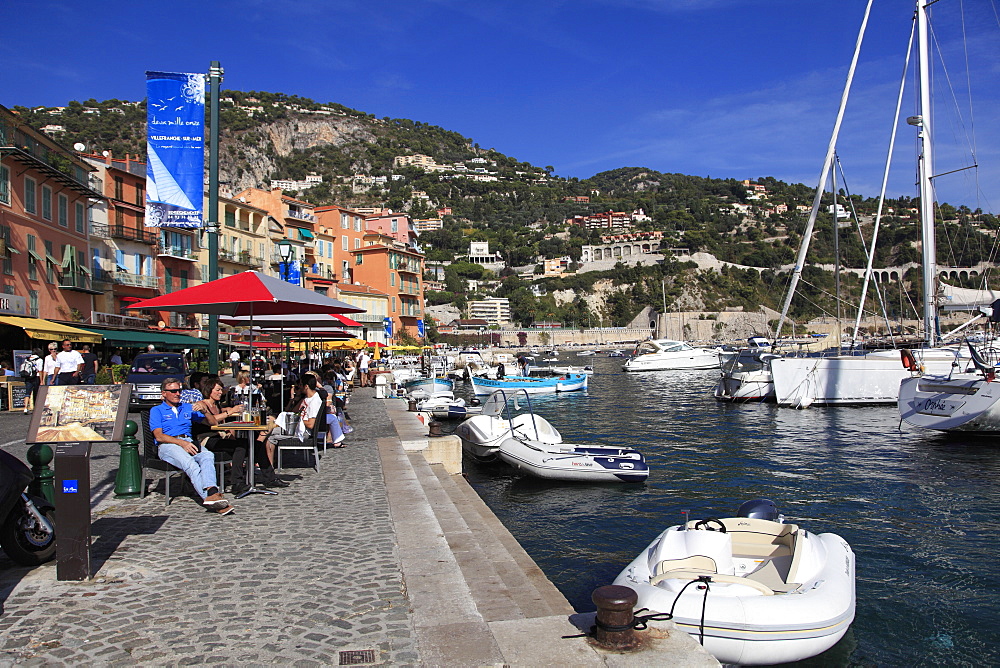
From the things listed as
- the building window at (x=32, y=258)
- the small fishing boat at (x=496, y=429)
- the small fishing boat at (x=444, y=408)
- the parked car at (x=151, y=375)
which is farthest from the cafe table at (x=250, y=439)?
the building window at (x=32, y=258)

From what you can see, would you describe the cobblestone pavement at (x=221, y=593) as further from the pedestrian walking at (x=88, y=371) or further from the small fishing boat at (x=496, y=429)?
the pedestrian walking at (x=88, y=371)

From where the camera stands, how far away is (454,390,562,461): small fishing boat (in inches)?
581

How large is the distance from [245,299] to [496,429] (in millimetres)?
7802

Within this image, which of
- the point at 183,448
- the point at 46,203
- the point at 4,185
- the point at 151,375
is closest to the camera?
the point at 183,448

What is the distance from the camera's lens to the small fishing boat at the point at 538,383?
125ft

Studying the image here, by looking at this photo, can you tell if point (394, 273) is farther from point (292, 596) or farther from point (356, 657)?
point (356, 657)

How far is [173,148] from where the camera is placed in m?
10.6

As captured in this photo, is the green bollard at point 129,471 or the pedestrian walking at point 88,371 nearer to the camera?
the green bollard at point 129,471

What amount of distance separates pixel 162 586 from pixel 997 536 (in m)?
10.9

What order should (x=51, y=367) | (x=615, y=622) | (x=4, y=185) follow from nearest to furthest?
(x=615, y=622), (x=51, y=367), (x=4, y=185)

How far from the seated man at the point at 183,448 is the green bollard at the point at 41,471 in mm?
1848

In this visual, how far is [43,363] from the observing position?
708 inches

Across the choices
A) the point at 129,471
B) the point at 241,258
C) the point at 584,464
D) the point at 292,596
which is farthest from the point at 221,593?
the point at 241,258

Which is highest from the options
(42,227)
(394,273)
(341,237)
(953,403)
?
(341,237)
